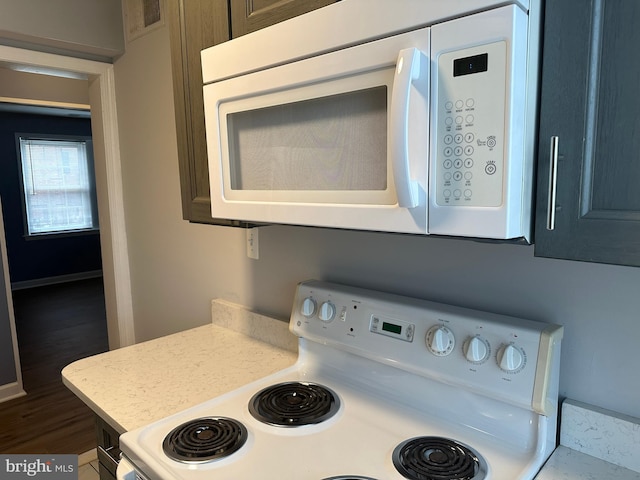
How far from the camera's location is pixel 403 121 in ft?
2.35

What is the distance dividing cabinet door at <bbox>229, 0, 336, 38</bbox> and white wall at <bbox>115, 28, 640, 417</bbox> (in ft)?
1.97

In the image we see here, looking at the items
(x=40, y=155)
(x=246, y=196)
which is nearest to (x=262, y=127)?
(x=246, y=196)

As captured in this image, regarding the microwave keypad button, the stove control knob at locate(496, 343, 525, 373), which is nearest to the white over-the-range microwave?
the microwave keypad button

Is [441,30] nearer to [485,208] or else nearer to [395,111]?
[395,111]

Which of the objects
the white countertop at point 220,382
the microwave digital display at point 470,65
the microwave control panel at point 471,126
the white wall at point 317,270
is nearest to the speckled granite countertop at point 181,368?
the white countertop at point 220,382

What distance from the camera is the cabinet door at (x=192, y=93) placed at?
3.76 feet

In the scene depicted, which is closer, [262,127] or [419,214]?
[419,214]

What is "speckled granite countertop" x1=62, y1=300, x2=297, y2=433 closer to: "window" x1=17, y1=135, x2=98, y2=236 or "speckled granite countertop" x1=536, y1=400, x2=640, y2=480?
"speckled granite countertop" x1=536, y1=400, x2=640, y2=480

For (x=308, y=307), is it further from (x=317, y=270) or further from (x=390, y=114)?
(x=390, y=114)

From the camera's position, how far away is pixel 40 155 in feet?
19.8

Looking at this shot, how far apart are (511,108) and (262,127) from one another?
553 mm

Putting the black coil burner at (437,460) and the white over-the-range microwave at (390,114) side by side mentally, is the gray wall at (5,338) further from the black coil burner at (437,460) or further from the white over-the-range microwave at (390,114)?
the black coil burner at (437,460)

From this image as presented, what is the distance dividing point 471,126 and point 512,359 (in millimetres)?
502

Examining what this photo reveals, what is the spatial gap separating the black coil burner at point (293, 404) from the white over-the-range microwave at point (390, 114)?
46cm
